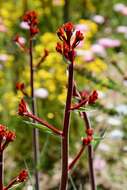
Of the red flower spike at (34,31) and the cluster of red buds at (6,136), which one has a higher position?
the red flower spike at (34,31)

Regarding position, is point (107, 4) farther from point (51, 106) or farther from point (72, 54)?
point (72, 54)

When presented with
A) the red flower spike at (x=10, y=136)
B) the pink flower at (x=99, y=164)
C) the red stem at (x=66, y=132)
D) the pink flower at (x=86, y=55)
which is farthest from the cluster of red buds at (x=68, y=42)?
the pink flower at (x=86, y=55)

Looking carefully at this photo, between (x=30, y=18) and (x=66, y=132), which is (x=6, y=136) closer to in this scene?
(x=66, y=132)

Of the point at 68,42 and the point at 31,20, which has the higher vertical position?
the point at 31,20

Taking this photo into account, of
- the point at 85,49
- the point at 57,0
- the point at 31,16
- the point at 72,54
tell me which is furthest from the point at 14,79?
the point at 72,54

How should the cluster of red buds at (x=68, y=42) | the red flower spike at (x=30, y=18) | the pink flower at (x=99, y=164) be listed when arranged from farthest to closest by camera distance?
the pink flower at (x=99, y=164) → the red flower spike at (x=30, y=18) → the cluster of red buds at (x=68, y=42)

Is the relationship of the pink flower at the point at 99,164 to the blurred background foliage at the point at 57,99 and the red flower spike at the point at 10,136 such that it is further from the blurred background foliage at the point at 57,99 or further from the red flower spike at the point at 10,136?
the red flower spike at the point at 10,136

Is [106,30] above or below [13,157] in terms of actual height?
above

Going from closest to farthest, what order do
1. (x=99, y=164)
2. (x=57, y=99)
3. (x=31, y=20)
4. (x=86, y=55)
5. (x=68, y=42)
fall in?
1. (x=68, y=42)
2. (x=31, y=20)
3. (x=99, y=164)
4. (x=57, y=99)
5. (x=86, y=55)

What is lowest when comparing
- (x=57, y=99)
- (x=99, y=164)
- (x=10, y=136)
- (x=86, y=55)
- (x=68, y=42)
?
(x=99, y=164)

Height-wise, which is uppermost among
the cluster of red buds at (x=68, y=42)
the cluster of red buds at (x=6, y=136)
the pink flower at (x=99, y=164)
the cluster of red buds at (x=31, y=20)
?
the cluster of red buds at (x=31, y=20)

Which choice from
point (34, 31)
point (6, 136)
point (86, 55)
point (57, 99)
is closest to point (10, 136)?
point (6, 136)
